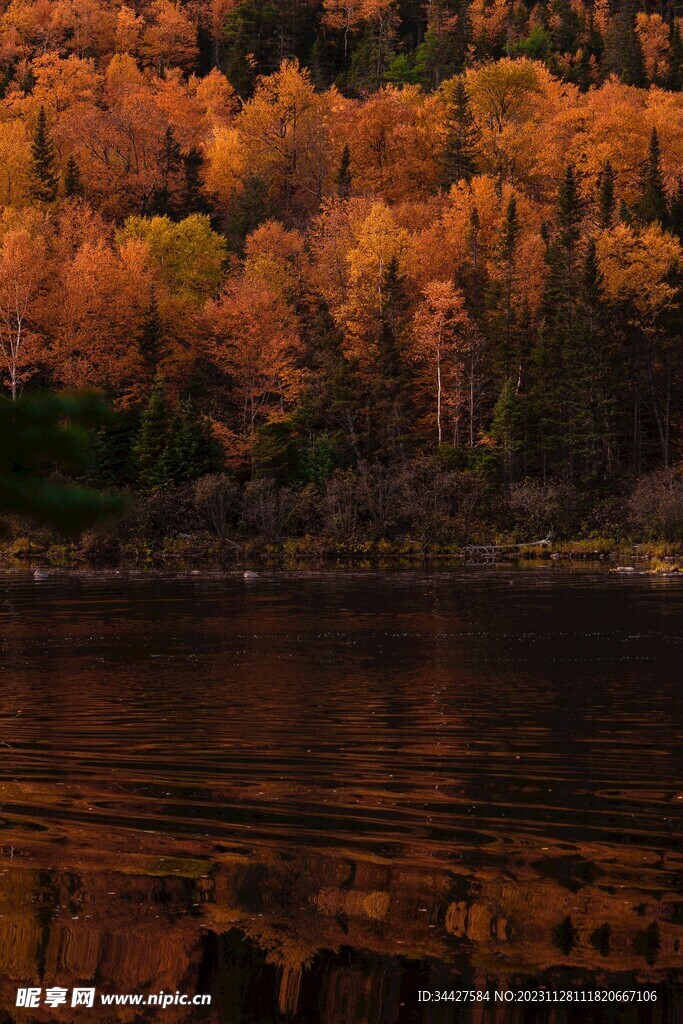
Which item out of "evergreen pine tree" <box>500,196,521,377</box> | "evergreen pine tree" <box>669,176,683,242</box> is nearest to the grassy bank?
"evergreen pine tree" <box>500,196,521,377</box>

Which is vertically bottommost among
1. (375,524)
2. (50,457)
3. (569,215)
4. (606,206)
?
(375,524)

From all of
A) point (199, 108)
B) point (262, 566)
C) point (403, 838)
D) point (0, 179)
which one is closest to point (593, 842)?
point (403, 838)

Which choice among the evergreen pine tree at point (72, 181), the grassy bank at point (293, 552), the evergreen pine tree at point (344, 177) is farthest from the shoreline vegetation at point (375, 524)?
the evergreen pine tree at point (72, 181)

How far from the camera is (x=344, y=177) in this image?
86500mm

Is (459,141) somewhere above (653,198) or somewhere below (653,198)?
above

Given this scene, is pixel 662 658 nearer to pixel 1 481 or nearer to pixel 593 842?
pixel 593 842

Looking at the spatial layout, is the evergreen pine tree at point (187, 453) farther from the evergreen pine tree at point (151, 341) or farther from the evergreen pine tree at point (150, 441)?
the evergreen pine tree at point (151, 341)

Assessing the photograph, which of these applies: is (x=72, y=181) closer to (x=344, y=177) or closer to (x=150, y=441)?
(x=344, y=177)

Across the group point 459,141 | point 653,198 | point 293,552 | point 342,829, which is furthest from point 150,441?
point 342,829

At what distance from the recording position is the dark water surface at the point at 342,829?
26.3ft

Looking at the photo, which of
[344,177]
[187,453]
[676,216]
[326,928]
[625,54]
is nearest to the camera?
[326,928]

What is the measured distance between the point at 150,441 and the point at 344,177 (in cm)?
3145

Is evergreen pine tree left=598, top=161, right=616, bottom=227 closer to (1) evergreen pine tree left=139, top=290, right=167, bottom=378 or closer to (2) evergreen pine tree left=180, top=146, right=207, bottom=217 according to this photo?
(1) evergreen pine tree left=139, top=290, right=167, bottom=378

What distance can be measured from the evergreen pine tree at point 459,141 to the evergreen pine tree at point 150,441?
3339cm
